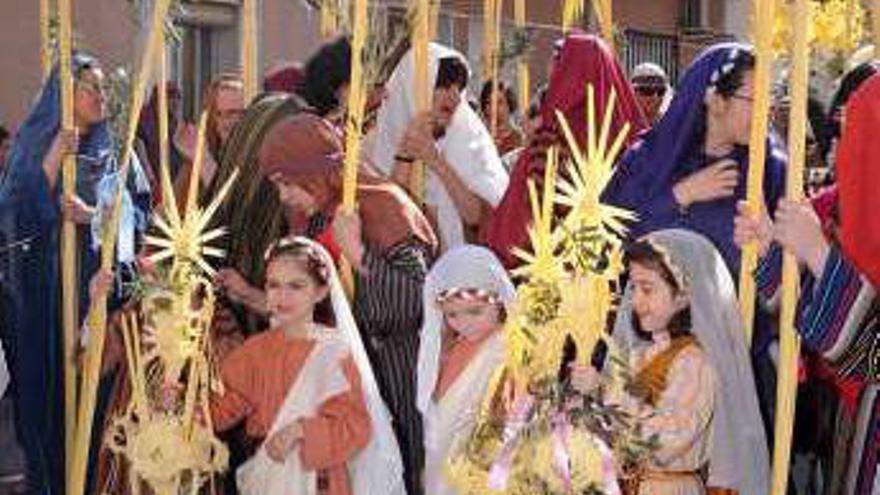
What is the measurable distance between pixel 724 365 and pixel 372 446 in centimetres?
103

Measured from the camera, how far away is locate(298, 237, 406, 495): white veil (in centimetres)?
455

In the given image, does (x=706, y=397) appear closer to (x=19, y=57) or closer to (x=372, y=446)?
(x=372, y=446)

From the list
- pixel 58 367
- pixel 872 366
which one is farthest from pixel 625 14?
pixel 872 366

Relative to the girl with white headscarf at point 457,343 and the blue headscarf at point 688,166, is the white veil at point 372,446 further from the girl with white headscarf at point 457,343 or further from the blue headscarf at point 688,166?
the blue headscarf at point 688,166

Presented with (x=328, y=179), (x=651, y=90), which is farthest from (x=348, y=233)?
(x=651, y=90)

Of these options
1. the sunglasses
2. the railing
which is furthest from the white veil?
the railing

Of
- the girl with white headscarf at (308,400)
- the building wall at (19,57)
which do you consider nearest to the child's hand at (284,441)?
the girl with white headscarf at (308,400)

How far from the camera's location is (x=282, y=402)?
457 cm

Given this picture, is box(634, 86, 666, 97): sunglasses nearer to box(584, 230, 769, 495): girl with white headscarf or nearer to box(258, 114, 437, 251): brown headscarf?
box(258, 114, 437, 251): brown headscarf

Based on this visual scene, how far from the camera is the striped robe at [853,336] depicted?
11.6 feet

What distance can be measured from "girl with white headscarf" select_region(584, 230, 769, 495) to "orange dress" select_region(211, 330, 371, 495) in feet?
2.70

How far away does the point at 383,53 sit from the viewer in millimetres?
4914

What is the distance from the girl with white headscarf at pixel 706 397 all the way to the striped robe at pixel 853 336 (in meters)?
0.28

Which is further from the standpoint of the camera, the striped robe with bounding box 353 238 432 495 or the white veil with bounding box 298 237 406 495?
the striped robe with bounding box 353 238 432 495
